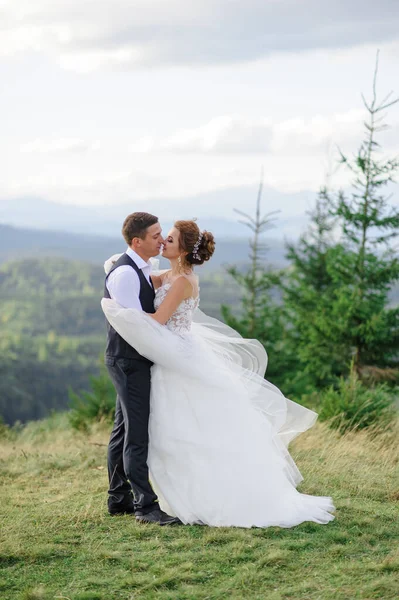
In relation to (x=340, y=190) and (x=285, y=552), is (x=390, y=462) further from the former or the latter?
(x=340, y=190)

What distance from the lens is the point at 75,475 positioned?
7.74 m

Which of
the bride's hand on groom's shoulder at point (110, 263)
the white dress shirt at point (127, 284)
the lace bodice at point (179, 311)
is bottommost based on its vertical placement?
the lace bodice at point (179, 311)

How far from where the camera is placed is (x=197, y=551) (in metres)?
4.96

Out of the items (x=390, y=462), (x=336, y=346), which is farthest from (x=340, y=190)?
(x=390, y=462)

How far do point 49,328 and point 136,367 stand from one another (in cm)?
14224

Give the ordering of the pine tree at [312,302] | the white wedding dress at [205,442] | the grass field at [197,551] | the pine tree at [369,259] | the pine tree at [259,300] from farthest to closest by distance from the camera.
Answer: the pine tree at [259,300] < the pine tree at [312,302] < the pine tree at [369,259] < the white wedding dress at [205,442] < the grass field at [197,551]

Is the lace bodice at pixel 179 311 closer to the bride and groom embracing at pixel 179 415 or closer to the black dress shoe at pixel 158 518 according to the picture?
the bride and groom embracing at pixel 179 415

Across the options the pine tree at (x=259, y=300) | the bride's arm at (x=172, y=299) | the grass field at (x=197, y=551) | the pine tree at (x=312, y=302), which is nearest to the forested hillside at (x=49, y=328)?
the pine tree at (x=312, y=302)

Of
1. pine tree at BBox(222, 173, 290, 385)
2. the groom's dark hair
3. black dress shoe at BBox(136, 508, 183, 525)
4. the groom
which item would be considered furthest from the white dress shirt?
pine tree at BBox(222, 173, 290, 385)

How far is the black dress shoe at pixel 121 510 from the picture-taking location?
5.99m

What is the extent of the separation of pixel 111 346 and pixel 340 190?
13.2 meters

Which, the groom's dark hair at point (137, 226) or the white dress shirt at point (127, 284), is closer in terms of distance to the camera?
the white dress shirt at point (127, 284)

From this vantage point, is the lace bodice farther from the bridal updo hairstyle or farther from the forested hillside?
the forested hillside

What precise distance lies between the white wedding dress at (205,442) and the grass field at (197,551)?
0.20m
